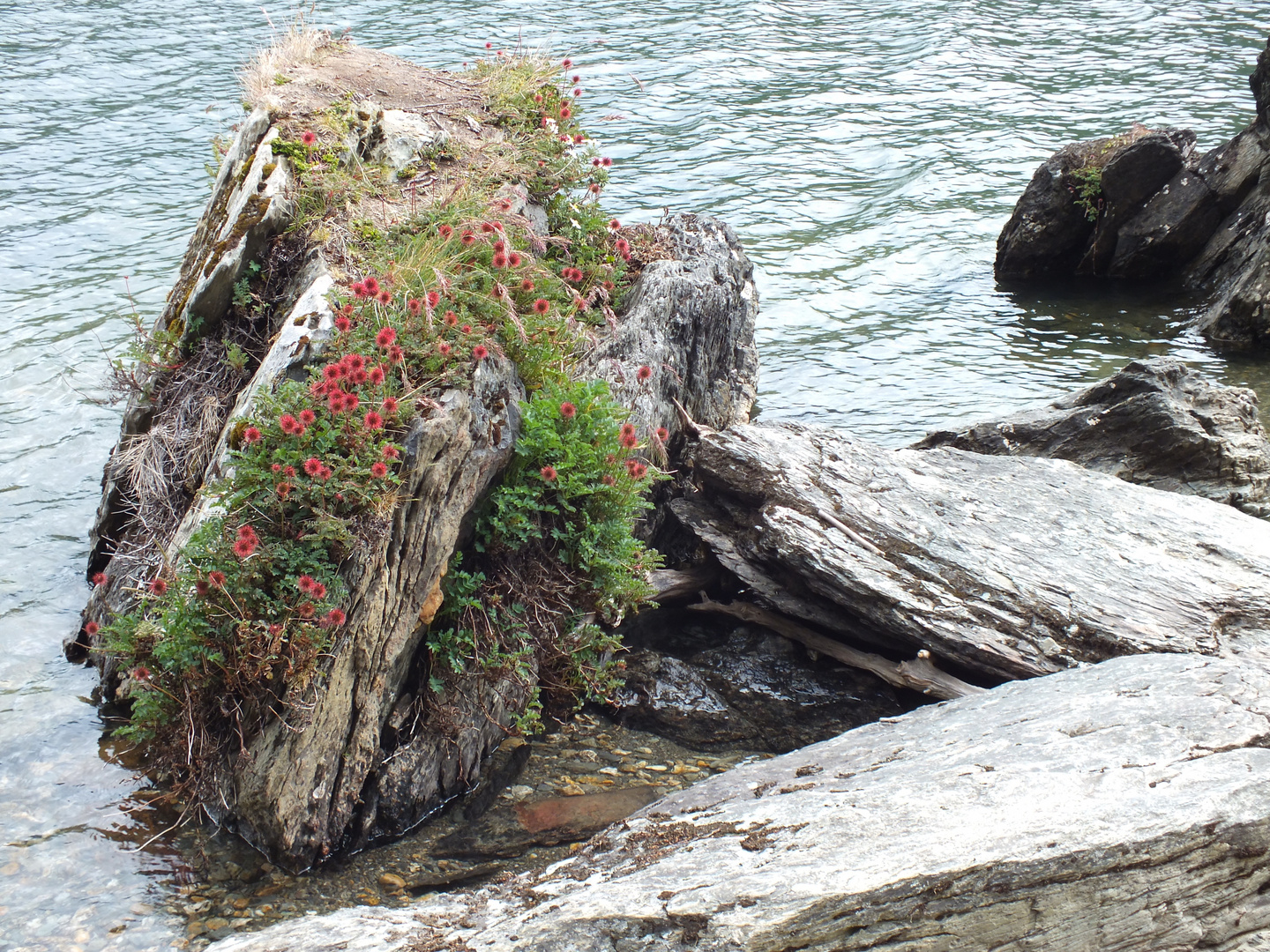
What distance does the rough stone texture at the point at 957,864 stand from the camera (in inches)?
148

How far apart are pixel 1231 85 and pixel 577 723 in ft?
72.6

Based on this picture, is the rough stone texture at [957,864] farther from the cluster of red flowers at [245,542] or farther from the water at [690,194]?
the water at [690,194]

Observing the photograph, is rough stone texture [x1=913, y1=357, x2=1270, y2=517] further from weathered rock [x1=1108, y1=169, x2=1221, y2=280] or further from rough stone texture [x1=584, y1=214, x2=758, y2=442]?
weathered rock [x1=1108, y1=169, x2=1221, y2=280]

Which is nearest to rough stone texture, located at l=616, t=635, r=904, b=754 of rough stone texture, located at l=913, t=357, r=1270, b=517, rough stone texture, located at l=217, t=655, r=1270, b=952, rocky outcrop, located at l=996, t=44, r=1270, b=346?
rough stone texture, located at l=217, t=655, r=1270, b=952

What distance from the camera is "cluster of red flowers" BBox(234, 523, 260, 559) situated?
504 centimetres

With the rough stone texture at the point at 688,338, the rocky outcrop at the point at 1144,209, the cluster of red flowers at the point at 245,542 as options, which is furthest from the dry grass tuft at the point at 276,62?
the rocky outcrop at the point at 1144,209

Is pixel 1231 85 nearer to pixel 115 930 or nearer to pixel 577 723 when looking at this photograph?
pixel 577 723

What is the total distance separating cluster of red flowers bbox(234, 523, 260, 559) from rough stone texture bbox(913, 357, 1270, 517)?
6782 mm

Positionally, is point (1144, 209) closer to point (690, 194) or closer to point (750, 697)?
point (690, 194)

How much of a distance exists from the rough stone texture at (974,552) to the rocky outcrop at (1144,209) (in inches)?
334

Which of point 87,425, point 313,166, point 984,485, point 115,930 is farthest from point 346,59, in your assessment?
point 115,930

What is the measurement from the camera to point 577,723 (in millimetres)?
6676

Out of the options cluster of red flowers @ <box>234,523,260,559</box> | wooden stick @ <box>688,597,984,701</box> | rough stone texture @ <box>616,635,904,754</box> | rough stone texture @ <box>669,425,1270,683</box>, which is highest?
cluster of red flowers @ <box>234,523,260,559</box>

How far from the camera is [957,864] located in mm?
3820
